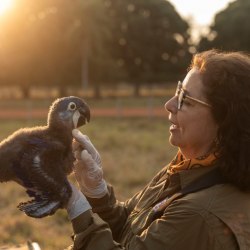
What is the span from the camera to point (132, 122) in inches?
703

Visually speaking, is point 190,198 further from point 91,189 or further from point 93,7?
point 93,7

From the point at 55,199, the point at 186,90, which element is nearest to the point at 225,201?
the point at 186,90

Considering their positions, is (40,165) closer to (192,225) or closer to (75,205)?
(75,205)

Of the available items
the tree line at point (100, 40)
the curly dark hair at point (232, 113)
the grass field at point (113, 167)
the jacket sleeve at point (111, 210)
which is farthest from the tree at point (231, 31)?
the curly dark hair at point (232, 113)

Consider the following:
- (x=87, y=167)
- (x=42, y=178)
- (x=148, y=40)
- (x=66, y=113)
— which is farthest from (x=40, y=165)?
(x=148, y=40)

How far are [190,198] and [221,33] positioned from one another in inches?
1577

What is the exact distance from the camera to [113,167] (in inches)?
369

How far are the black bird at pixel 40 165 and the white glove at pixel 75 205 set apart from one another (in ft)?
0.10

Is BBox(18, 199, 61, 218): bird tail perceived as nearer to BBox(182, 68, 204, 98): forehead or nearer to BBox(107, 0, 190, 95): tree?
BBox(182, 68, 204, 98): forehead

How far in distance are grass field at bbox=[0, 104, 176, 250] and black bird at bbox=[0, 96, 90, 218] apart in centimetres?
322

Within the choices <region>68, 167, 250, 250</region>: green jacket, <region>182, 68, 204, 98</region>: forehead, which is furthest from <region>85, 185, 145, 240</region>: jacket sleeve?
<region>182, 68, 204, 98</region>: forehead

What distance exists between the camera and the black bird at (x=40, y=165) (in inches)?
90.1

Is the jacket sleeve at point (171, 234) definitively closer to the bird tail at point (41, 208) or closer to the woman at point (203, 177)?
the woman at point (203, 177)

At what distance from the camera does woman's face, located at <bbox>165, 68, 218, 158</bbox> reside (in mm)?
2367
